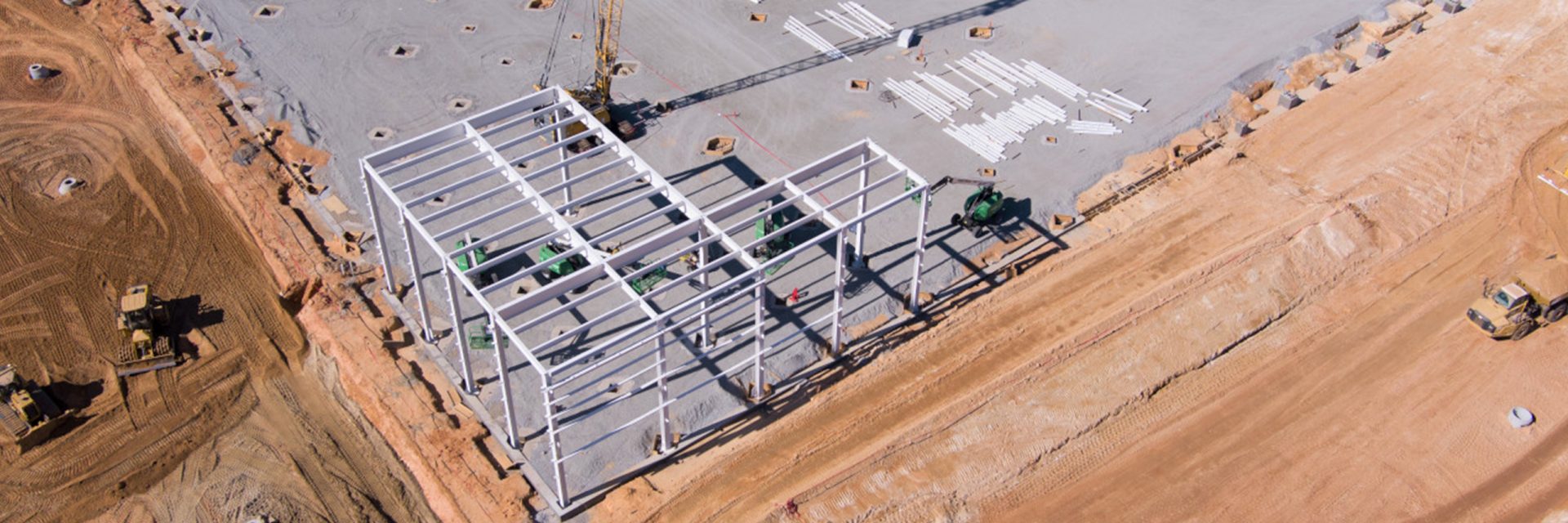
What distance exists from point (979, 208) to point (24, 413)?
28616 mm

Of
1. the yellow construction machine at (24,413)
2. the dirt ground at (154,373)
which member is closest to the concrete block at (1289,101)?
the dirt ground at (154,373)

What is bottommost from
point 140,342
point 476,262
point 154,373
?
point 154,373

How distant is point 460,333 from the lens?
31812 millimetres

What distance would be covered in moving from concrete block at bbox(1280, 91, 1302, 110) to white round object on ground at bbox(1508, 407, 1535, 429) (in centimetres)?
1461

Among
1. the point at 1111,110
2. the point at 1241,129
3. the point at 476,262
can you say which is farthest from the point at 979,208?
the point at 476,262

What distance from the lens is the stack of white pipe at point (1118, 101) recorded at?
4378 cm

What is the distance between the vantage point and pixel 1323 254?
122ft

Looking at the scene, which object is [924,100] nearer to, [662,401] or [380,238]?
[662,401]

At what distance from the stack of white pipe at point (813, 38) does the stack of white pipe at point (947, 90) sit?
3191 millimetres

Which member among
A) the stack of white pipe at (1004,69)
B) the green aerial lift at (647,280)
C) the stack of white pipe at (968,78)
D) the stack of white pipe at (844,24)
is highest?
the stack of white pipe at (844,24)

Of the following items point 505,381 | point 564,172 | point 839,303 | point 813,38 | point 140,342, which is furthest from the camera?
A: point 813,38

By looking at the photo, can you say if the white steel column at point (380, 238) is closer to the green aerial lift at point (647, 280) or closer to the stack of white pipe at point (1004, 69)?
the green aerial lift at point (647, 280)

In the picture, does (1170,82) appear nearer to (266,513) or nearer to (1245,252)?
(1245,252)

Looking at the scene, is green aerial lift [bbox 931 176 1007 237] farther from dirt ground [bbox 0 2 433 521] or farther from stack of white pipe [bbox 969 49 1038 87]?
dirt ground [bbox 0 2 433 521]
